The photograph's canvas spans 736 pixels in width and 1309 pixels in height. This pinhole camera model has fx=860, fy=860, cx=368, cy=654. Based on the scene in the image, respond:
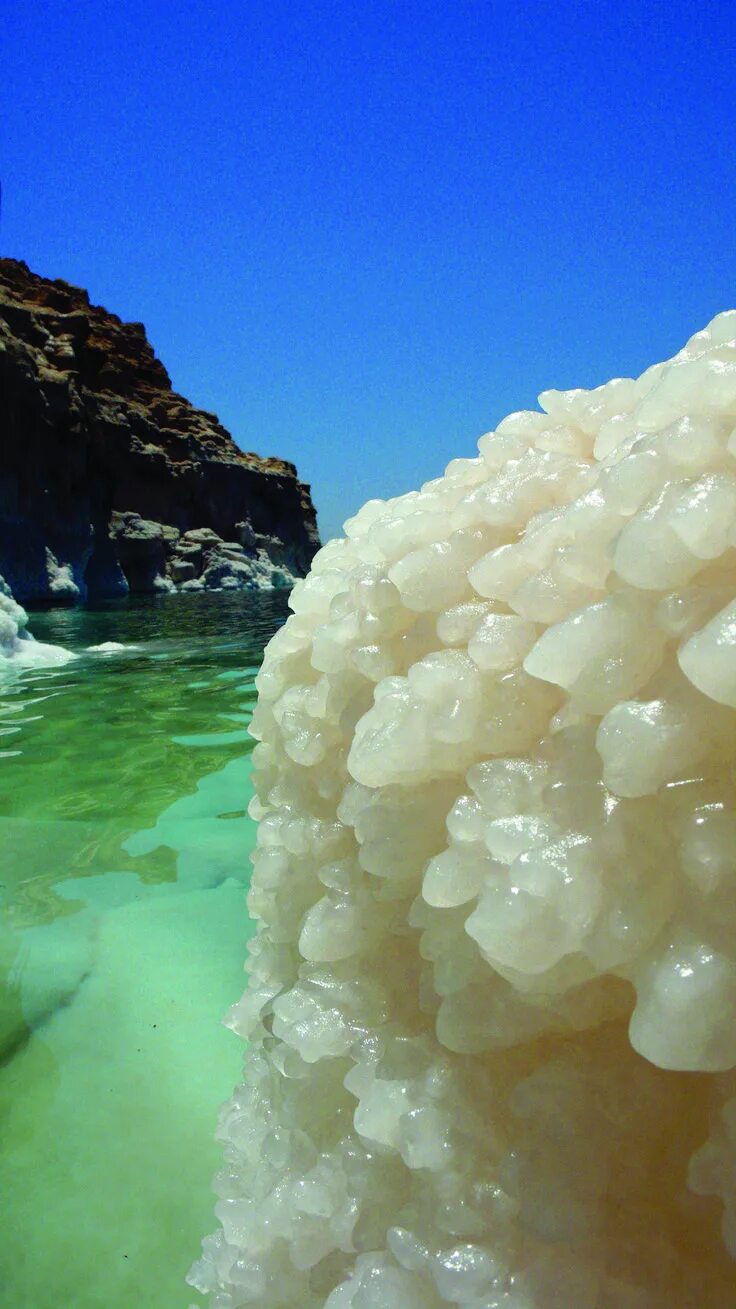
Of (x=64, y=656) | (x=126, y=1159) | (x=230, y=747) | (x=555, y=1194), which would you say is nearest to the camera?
(x=555, y=1194)

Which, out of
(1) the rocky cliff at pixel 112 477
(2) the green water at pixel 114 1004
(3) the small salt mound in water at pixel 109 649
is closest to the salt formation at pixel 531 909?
(2) the green water at pixel 114 1004

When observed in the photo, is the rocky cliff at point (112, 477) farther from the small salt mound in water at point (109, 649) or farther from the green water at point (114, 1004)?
the green water at point (114, 1004)

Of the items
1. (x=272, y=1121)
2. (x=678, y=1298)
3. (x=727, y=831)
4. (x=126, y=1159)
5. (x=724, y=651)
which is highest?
(x=724, y=651)

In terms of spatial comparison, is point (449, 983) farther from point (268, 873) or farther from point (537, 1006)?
point (268, 873)

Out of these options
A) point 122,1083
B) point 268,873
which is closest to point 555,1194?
point 268,873

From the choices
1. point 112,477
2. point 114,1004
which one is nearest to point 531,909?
point 114,1004

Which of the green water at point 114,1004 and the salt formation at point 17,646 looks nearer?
the green water at point 114,1004

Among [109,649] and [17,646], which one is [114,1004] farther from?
[109,649]
